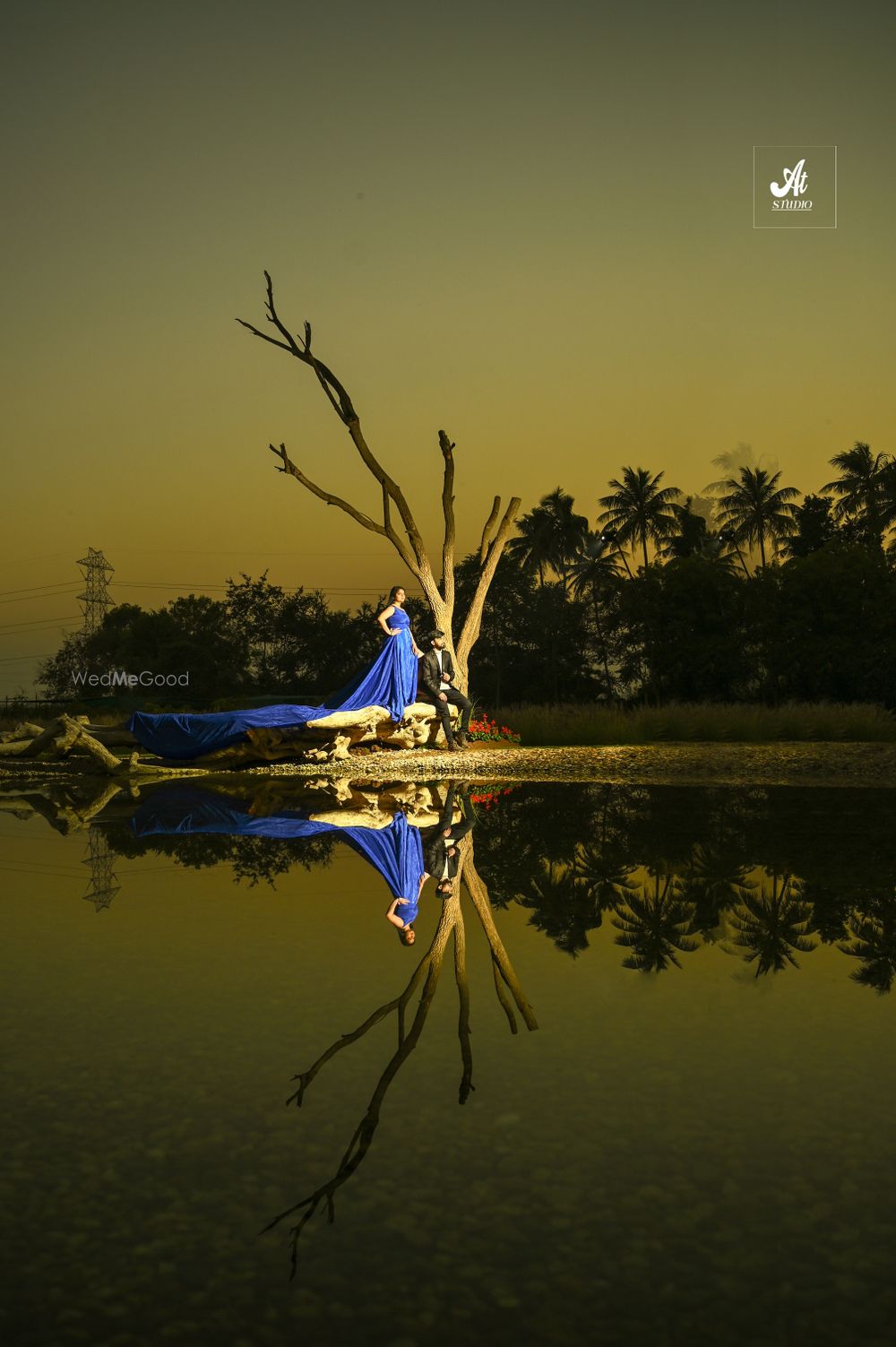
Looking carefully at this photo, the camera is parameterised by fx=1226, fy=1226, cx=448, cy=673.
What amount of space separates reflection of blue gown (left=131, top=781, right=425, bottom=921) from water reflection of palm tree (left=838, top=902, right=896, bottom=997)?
8.15 ft

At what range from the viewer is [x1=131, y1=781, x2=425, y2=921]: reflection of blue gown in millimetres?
8984

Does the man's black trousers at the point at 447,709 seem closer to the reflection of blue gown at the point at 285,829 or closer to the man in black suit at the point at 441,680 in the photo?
the man in black suit at the point at 441,680

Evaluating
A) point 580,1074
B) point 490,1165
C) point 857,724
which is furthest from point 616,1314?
point 857,724

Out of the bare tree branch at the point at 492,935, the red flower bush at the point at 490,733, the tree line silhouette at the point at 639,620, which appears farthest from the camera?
the tree line silhouette at the point at 639,620

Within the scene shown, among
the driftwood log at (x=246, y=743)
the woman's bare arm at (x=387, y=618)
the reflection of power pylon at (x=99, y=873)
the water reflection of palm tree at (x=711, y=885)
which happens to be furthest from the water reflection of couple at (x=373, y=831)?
the woman's bare arm at (x=387, y=618)

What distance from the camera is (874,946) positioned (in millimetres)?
6395

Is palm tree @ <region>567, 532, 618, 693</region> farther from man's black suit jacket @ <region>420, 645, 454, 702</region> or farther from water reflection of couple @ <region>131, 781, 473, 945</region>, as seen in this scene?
water reflection of couple @ <region>131, 781, 473, 945</region>

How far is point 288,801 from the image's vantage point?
1530 centimetres

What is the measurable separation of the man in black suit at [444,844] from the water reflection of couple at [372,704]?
786 cm

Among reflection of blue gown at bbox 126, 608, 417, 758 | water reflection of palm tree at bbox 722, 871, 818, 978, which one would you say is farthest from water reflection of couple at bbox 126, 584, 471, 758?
water reflection of palm tree at bbox 722, 871, 818, 978

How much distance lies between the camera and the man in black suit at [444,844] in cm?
883

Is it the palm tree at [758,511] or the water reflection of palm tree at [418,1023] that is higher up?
the palm tree at [758,511]

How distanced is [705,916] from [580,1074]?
3069mm

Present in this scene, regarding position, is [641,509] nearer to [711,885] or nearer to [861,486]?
[861,486]
